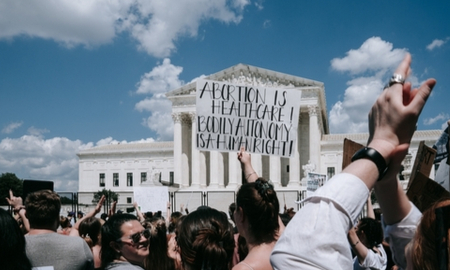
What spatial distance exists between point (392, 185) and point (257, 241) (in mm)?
1829

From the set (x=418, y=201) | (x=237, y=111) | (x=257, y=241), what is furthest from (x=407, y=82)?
(x=237, y=111)

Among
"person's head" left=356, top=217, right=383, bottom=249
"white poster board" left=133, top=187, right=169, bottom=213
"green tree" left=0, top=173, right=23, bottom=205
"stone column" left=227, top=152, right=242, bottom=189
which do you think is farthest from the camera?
"green tree" left=0, top=173, right=23, bottom=205

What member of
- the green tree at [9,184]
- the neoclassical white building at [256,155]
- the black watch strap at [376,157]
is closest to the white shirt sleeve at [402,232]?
the black watch strap at [376,157]

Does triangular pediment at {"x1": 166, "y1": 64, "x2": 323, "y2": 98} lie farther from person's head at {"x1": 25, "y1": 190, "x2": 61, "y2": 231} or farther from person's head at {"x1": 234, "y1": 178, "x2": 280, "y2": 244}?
person's head at {"x1": 234, "y1": 178, "x2": 280, "y2": 244}

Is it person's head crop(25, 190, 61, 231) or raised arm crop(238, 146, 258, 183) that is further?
raised arm crop(238, 146, 258, 183)

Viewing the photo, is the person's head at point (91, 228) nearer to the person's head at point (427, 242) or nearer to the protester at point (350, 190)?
the protester at point (350, 190)

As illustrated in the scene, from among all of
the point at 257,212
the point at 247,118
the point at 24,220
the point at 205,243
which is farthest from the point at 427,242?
the point at 247,118

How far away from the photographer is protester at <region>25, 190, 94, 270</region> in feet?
13.3

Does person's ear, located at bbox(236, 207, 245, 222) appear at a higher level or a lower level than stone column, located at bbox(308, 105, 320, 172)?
lower

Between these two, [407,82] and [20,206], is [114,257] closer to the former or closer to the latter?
[20,206]

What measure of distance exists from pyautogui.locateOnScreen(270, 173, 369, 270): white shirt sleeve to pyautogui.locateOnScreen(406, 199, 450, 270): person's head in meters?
0.25

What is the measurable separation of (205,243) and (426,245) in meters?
2.18

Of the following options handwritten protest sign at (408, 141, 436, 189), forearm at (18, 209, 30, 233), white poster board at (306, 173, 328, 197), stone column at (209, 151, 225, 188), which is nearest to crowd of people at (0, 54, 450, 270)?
handwritten protest sign at (408, 141, 436, 189)

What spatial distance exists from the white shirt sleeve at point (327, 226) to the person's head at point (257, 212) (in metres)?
1.90
